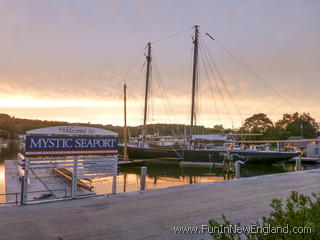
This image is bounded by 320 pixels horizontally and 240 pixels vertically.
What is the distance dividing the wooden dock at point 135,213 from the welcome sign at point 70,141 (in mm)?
1379

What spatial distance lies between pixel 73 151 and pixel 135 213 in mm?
2742

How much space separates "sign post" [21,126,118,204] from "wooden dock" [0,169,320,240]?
0.91m

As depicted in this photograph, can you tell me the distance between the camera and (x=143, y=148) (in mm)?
32312

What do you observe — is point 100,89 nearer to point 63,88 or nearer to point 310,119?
point 63,88

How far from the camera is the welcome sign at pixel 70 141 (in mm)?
6020

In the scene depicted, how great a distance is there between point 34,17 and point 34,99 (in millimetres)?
10064

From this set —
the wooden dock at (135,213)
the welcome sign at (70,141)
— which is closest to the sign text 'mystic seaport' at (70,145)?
the welcome sign at (70,141)

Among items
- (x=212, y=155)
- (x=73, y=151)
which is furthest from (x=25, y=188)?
(x=212, y=155)

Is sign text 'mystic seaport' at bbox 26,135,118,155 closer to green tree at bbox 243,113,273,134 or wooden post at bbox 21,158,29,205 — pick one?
wooden post at bbox 21,158,29,205

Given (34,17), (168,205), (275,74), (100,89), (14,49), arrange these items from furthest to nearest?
(100,89) → (275,74) → (14,49) → (34,17) → (168,205)

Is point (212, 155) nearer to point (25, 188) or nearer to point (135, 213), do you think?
point (135, 213)

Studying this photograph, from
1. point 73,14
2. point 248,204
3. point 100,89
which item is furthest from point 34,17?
point 248,204

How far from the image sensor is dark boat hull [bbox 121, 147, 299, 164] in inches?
1046

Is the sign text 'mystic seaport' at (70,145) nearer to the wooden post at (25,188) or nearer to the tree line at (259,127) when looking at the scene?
the wooden post at (25,188)
